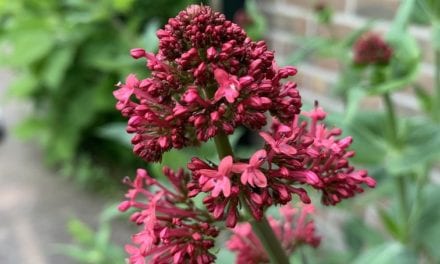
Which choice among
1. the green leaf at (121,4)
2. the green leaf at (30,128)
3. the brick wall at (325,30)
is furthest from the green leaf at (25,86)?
the brick wall at (325,30)

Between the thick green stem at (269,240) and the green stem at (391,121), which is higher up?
the green stem at (391,121)

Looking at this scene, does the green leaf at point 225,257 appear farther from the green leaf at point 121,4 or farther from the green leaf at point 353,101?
the green leaf at point 121,4

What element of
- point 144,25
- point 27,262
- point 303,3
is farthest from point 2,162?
point 303,3

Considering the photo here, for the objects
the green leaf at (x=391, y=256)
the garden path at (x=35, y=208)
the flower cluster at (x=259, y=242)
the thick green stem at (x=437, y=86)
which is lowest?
the green leaf at (x=391, y=256)

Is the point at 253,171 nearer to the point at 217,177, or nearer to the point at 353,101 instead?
the point at 217,177

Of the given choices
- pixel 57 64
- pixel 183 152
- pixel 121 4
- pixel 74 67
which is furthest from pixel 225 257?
pixel 74 67

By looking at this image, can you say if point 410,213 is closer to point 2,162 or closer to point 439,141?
point 439,141
